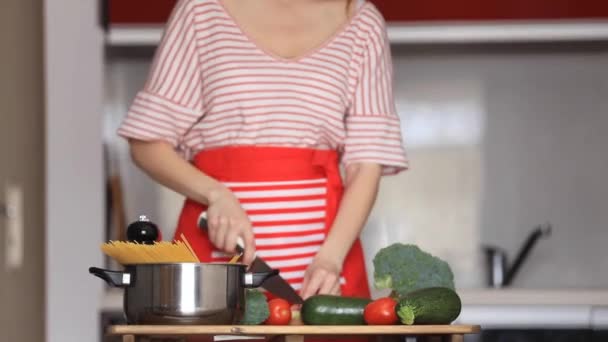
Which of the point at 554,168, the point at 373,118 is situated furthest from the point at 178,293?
the point at 554,168

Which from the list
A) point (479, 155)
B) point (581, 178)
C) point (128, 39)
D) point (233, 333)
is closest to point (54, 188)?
point (128, 39)

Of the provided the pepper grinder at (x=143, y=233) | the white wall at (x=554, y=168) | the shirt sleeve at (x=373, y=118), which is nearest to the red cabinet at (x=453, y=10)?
the white wall at (x=554, y=168)

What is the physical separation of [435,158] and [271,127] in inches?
70.3

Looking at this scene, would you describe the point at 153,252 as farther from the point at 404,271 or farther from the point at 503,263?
the point at 503,263

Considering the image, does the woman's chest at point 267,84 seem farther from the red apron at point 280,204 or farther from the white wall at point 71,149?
the white wall at point 71,149

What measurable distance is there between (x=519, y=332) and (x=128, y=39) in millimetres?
1328

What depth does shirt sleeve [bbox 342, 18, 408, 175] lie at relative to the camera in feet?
5.79

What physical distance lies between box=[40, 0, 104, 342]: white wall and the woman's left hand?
4.88ft

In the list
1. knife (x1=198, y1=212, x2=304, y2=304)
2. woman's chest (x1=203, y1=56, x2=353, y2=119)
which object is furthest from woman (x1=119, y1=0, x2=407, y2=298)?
knife (x1=198, y1=212, x2=304, y2=304)

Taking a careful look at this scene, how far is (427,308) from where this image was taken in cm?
136

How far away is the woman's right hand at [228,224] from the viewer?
1.58 m

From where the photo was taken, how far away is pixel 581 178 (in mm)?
3434

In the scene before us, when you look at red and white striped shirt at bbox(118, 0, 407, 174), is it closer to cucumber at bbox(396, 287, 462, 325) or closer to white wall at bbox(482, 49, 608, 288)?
cucumber at bbox(396, 287, 462, 325)

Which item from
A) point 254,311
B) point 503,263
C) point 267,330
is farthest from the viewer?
point 503,263
